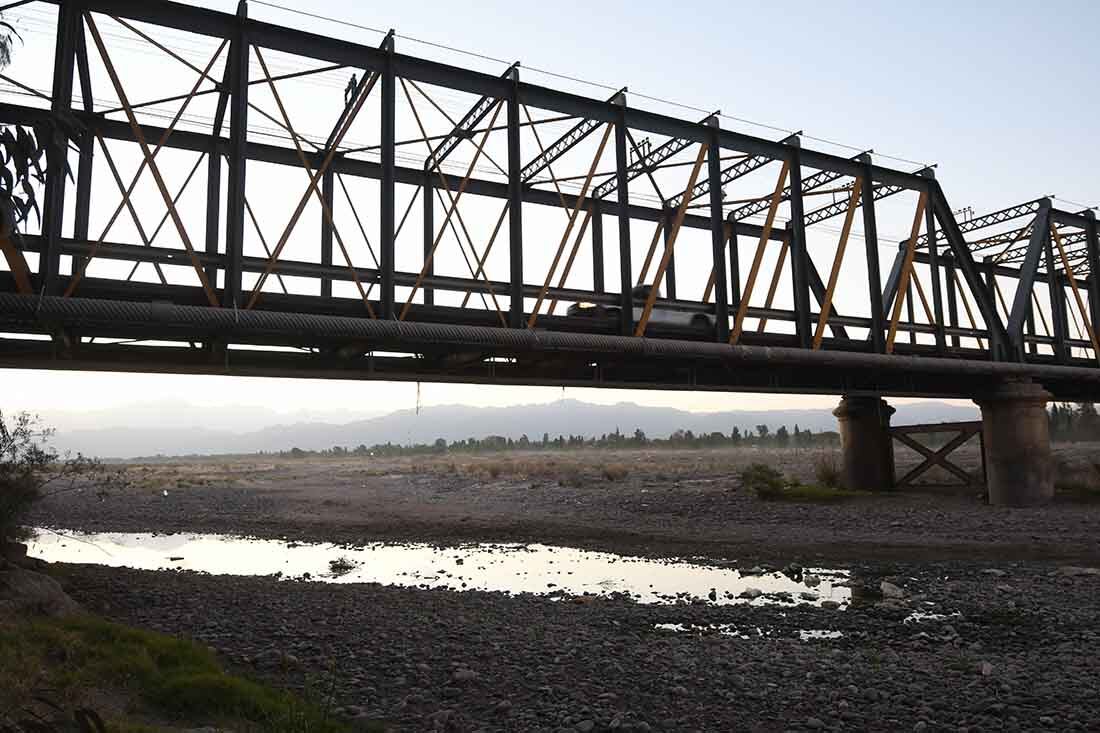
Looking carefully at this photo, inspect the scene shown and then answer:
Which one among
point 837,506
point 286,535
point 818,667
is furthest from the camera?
point 837,506

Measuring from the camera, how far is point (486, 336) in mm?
15867

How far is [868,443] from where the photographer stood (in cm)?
3184

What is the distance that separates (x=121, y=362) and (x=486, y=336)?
803cm

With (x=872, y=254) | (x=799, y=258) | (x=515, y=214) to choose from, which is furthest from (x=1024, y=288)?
(x=515, y=214)

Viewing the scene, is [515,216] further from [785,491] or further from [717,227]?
[785,491]

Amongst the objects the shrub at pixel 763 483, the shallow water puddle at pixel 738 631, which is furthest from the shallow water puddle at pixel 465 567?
the shrub at pixel 763 483

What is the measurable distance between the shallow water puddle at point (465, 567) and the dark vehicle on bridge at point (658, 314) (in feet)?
20.6

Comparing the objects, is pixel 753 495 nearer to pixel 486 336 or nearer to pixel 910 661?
pixel 486 336

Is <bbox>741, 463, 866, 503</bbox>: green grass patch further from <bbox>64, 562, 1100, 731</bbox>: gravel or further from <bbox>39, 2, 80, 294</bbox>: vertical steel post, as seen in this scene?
<bbox>39, 2, 80, 294</bbox>: vertical steel post

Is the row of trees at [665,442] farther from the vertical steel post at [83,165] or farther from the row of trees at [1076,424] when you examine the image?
the vertical steel post at [83,165]

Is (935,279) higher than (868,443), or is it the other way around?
(935,279)

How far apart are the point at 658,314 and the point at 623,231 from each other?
267 centimetres

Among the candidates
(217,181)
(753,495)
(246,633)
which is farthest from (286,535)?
(753,495)

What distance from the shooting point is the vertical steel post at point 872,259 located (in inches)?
896
